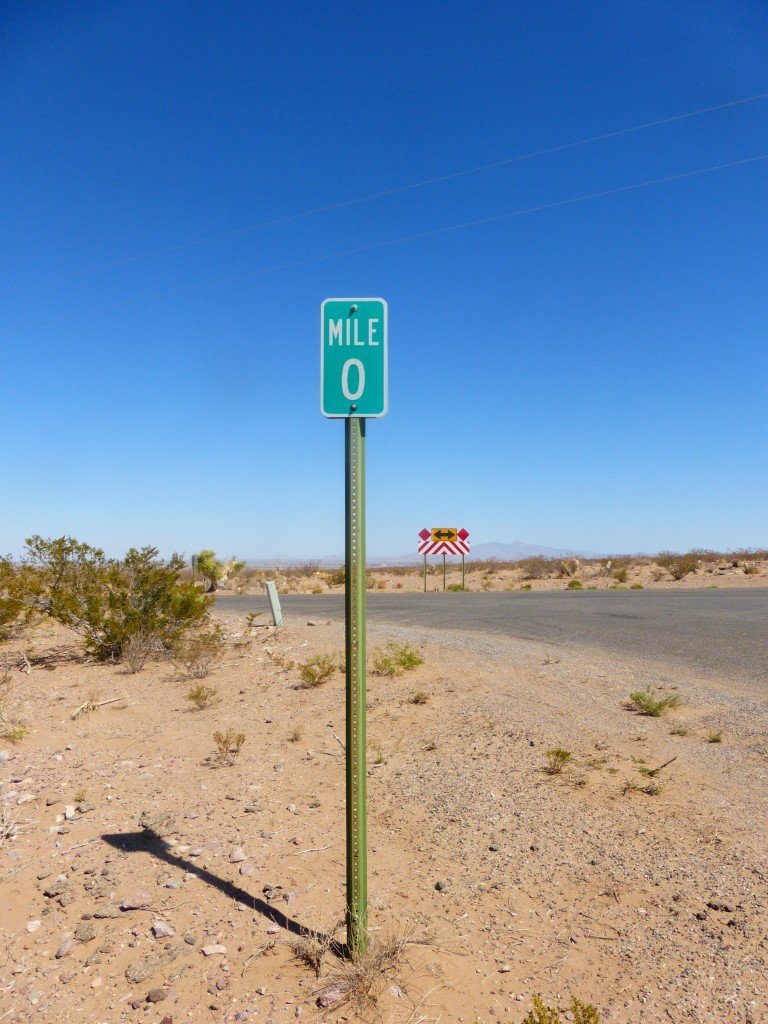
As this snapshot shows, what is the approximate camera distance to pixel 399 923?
3297mm

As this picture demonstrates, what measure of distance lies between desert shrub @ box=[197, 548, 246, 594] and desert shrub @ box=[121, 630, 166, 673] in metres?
18.4

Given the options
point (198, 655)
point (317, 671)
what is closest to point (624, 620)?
point (317, 671)

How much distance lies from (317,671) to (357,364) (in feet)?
21.2

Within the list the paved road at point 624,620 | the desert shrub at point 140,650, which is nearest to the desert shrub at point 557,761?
the paved road at point 624,620

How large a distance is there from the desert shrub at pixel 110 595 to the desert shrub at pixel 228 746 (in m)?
4.78

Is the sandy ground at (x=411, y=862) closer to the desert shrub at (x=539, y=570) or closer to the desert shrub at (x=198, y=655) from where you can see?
the desert shrub at (x=198, y=655)

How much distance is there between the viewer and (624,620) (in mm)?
13656

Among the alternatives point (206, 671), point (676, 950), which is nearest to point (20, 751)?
point (206, 671)

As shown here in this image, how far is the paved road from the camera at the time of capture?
9812 millimetres

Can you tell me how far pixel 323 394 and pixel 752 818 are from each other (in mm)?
3771

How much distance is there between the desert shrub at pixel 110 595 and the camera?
10.2m

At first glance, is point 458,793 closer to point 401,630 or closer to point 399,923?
point 399,923

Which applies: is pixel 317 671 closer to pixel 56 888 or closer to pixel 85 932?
pixel 56 888

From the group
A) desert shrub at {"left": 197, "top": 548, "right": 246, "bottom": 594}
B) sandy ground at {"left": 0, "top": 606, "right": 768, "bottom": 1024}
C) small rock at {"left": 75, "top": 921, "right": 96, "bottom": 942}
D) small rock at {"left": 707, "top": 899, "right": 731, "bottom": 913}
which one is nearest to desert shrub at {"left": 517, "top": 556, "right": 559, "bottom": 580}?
desert shrub at {"left": 197, "top": 548, "right": 246, "bottom": 594}
